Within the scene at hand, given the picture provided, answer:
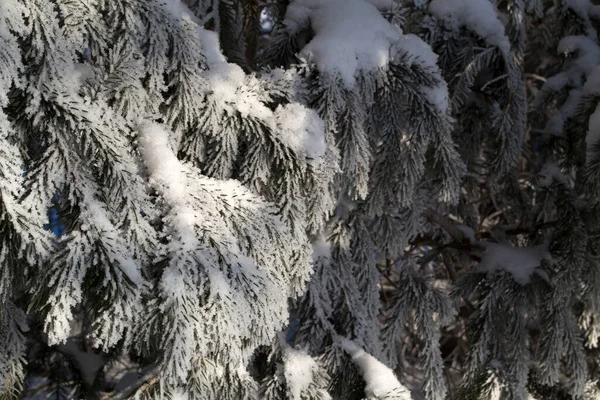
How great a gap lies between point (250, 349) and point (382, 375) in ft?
1.48

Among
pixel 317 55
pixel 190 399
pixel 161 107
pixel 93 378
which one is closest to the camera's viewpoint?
pixel 190 399

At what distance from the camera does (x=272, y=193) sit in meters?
1.18

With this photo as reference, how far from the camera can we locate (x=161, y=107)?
1137 millimetres

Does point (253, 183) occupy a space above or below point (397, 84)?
below

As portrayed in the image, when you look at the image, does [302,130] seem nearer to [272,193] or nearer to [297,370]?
[272,193]

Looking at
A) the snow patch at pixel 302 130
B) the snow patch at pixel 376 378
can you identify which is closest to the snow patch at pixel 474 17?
the snow patch at pixel 302 130

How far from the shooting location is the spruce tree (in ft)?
2.91

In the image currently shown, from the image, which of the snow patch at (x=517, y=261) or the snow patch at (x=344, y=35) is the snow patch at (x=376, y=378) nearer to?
the snow patch at (x=344, y=35)

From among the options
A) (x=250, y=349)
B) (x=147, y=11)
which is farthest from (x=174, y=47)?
(x=250, y=349)

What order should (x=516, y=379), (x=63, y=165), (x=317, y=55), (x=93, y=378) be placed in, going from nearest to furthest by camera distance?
(x=63, y=165)
(x=317, y=55)
(x=516, y=379)
(x=93, y=378)

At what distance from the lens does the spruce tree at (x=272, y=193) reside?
2.91ft

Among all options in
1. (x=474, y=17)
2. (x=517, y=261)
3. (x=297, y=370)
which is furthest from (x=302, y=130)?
(x=517, y=261)

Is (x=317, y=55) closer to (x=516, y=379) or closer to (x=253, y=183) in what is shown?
(x=253, y=183)

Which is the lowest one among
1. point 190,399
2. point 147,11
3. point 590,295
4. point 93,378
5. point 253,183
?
point 93,378
